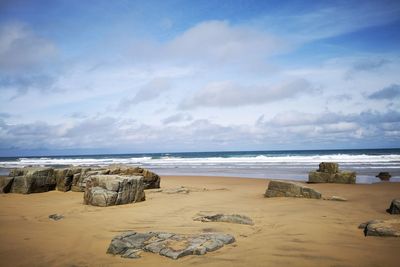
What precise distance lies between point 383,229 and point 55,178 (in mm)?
11961

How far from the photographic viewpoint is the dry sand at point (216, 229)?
4070mm

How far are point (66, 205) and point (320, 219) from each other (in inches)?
277

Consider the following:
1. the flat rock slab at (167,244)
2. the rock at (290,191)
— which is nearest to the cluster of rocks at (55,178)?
the rock at (290,191)

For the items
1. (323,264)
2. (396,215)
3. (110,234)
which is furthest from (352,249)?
(110,234)

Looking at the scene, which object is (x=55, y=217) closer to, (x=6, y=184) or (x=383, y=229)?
(x=6, y=184)

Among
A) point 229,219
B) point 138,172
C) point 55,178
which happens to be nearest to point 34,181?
point 55,178

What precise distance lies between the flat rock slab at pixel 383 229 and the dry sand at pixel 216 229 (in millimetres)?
166

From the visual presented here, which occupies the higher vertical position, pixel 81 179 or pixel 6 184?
pixel 81 179

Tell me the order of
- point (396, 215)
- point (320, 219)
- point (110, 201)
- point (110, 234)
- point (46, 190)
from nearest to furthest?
point (110, 234)
point (320, 219)
point (396, 215)
point (110, 201)
point (46, 190)

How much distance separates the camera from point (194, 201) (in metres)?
9.59

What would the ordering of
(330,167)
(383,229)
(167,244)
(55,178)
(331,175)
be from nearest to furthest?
(167,244)
(383,229)
(55,178)
(331,175)
(330,167)

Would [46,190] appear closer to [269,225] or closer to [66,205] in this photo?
[66,205]

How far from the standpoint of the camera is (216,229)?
5.63m

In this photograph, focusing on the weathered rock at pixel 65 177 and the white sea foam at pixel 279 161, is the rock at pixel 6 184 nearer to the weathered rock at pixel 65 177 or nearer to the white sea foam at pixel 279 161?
the weathered rock at pixel 65 177
